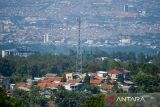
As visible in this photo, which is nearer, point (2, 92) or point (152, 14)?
point (2, 92)

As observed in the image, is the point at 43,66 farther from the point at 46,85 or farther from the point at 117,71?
the point at 46,85

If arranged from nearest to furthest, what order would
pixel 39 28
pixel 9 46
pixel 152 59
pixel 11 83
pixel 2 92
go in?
pixel 2 92 < pixel 11 83 < pixel 152 59 < pixel 9 46 < pixel 39 28

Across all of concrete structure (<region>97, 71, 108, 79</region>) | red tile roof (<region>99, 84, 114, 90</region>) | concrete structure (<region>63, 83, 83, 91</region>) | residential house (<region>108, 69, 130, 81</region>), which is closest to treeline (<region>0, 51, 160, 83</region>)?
residential house (<region>108, 69, 130, 81</region>)

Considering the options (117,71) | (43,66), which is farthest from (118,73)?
(43,66)

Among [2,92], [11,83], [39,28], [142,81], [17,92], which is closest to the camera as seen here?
[2,92]

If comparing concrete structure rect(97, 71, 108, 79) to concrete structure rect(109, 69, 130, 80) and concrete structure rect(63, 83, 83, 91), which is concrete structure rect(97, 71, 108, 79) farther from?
concrete structure rect(63, 83, 83, 91)

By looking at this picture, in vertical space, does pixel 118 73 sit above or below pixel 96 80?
above

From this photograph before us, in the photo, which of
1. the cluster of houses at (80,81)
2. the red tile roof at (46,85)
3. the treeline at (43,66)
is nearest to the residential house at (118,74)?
the cluster of houses at (80,81)

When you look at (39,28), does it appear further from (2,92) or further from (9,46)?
(2,92)

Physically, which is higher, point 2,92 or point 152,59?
point 2,92

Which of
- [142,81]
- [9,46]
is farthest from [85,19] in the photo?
[142,81]
